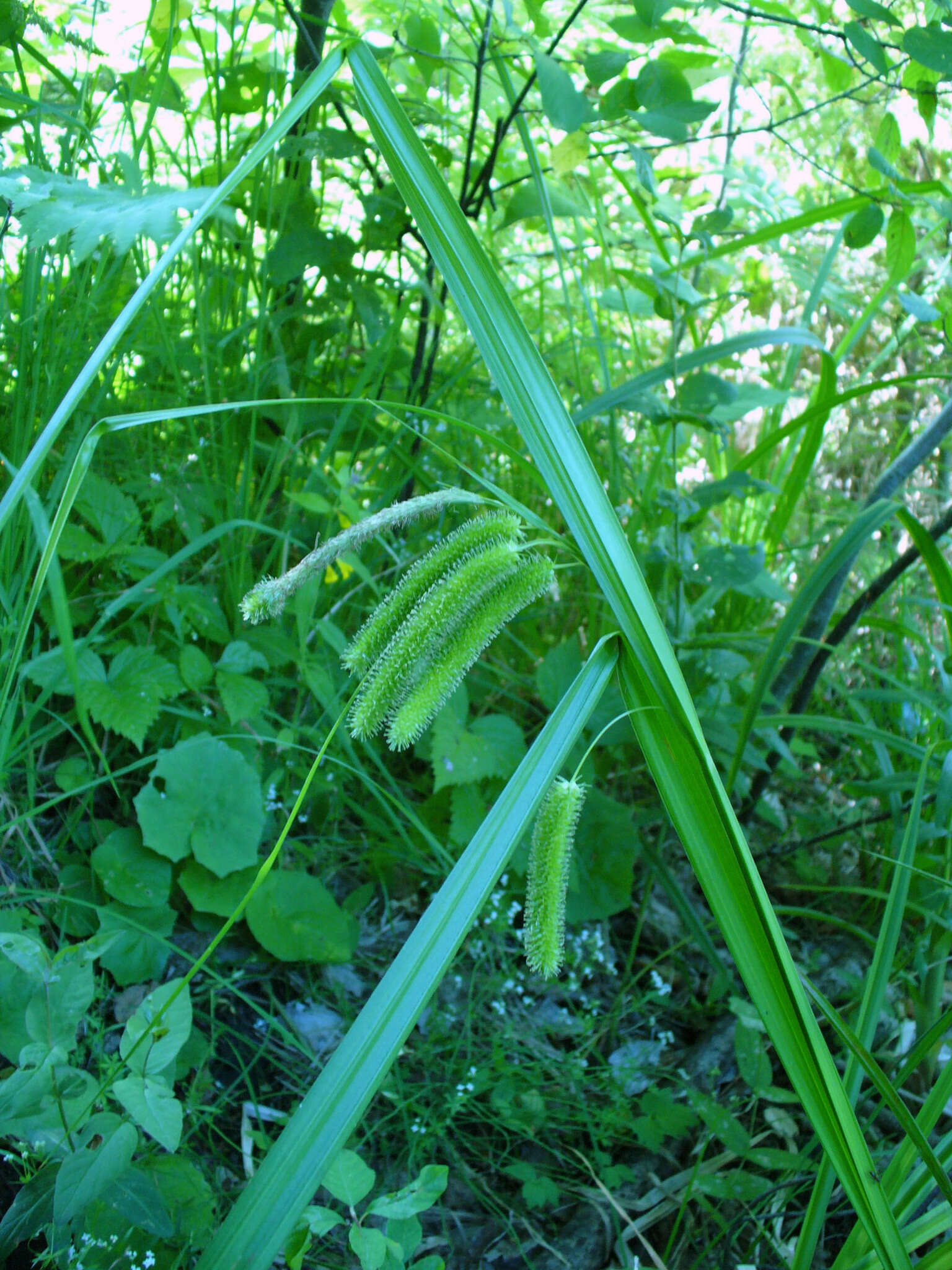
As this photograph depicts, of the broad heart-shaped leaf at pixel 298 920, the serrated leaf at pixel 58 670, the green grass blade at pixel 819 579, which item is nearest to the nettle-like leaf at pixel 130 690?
the serrated leaf at pixel 58 670

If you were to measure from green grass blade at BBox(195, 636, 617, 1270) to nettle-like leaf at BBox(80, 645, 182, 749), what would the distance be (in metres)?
0.89

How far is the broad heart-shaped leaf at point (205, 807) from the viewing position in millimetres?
1485

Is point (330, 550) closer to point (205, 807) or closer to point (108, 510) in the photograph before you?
point (205, 807)

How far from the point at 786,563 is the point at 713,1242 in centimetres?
172

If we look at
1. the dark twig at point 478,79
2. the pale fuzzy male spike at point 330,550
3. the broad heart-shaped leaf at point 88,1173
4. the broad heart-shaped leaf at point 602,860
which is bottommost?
the broad heart-shaped leaf at point 602,860

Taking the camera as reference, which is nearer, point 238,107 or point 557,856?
point 557,856

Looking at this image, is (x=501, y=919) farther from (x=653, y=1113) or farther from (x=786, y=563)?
(x=786, y=563)

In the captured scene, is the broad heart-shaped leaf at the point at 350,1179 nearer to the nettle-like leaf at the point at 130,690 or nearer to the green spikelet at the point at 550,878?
the green spikelet at the point at 550,878

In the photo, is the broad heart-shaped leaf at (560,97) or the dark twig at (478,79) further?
the dark twig at (478,79)

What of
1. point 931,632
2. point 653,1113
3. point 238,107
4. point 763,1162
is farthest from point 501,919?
point 238,107

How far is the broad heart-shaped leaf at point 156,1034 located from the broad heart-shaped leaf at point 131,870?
0.43 meters

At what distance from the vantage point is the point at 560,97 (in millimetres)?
1514

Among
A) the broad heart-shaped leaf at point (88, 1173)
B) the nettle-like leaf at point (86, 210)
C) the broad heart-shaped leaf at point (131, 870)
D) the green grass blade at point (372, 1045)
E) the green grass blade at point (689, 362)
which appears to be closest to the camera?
the green grass blade at point (372, 1045)

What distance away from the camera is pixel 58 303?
1.59 meters
